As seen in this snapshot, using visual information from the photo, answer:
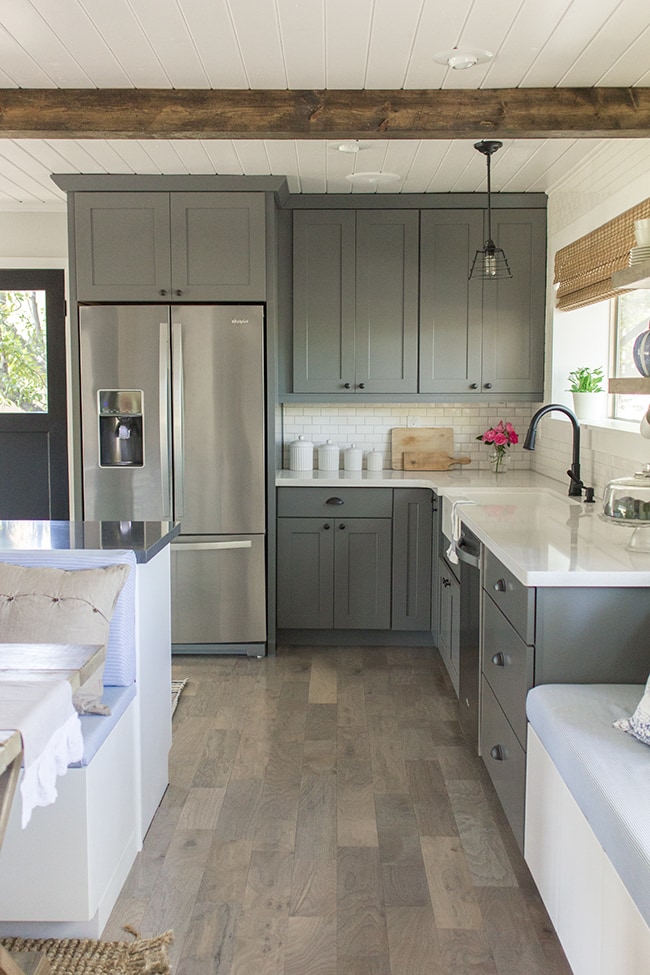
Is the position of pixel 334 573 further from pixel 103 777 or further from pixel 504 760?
pixel 103 777

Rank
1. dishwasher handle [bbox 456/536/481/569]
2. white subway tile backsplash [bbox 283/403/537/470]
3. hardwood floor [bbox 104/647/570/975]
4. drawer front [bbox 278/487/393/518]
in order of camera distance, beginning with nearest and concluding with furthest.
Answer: hardwood floor [bbox 104/647/570/975] → dishwasher handle [bbox 456/536/481/569] → drawer front [bbox 278/487/393/518] → white subway tile backsplash [bbox 283/403/537/470]

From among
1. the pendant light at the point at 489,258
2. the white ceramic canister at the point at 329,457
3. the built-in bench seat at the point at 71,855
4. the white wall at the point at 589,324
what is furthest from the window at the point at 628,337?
the built-in bench seat at the point at 71,855

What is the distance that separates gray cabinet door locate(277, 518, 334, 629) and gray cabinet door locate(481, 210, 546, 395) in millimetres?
1302

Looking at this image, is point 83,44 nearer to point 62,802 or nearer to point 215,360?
point 215,360

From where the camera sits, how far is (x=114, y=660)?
2789 millimetres

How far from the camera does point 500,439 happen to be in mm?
5438

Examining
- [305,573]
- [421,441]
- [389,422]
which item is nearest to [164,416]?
[305,573]

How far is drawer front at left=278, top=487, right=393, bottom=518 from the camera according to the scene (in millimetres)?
5113

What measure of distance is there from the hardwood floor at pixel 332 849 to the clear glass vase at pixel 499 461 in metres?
1.62

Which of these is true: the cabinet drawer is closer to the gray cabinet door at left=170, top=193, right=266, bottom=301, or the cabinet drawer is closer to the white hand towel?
the white hand towel

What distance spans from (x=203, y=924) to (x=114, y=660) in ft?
2.55

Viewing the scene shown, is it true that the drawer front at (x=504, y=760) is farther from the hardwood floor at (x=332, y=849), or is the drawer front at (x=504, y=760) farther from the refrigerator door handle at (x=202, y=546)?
the refrigerator door handle at (x=202, y=546)

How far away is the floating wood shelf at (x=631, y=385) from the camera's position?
2836mm

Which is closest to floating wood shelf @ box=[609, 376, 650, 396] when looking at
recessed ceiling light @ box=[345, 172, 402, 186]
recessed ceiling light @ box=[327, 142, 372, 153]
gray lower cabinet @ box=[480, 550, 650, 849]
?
gray lower cabinet @ box=[480, 550, 650, 849]
